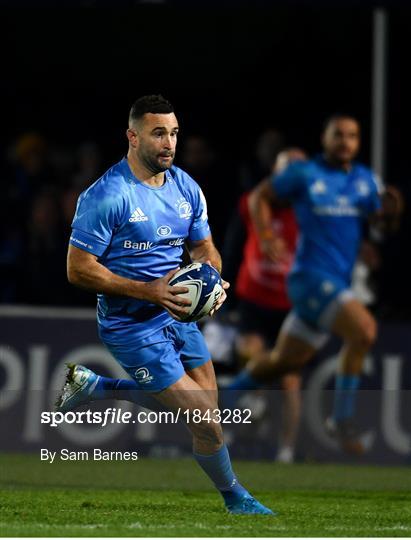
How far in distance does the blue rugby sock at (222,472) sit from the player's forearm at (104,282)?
0.91 metres

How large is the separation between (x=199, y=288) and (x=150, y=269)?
0.38m

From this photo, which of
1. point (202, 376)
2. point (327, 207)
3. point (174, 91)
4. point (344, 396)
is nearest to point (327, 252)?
point (327, 207)

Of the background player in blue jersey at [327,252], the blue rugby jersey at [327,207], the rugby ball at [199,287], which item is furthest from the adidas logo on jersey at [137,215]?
the blue rugby jersey at [327,207]

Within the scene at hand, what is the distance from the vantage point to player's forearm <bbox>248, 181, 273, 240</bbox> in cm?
1282

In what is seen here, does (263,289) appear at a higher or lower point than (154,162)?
lower

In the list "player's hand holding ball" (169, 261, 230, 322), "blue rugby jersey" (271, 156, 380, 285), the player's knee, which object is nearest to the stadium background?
the player's knee

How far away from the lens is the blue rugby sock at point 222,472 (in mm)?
8898

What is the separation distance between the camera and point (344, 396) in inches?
503

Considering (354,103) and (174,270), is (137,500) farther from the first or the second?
(354,103)

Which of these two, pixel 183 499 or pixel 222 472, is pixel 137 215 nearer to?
pixel 222 472

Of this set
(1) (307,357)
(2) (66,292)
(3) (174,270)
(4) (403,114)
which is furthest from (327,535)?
(4) (403,114)

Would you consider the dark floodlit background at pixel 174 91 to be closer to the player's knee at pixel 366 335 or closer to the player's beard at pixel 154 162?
the player's knee at pixel 366 335

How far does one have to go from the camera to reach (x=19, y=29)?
18.6m

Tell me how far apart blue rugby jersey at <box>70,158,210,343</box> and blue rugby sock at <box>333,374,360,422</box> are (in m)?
4.00
